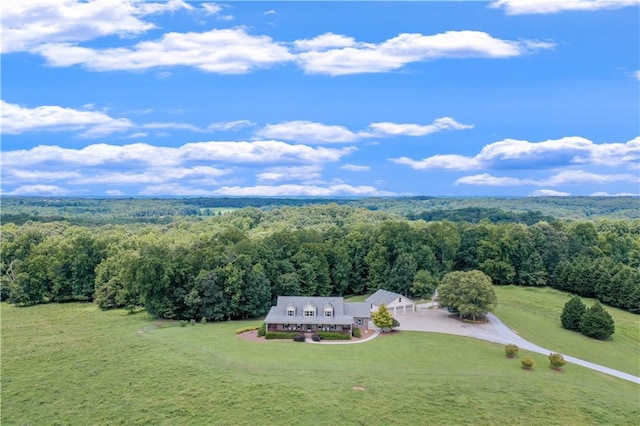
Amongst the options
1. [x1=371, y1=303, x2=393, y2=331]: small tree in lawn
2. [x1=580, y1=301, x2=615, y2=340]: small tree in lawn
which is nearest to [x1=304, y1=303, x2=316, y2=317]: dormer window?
[x1=371, y1=303, x2=393, y2=331]: small tree in lawn

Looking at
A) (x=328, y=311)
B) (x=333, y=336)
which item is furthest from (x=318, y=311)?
(x=333, y=336)

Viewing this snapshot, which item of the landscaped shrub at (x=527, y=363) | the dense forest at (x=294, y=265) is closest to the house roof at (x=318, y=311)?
the dense forest at (x=294, y=265)

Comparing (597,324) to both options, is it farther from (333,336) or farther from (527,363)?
(333,336)

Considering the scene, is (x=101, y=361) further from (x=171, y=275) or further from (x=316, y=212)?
(x=316, y=212)

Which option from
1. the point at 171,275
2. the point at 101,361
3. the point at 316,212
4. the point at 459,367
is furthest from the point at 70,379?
the point at 316,212

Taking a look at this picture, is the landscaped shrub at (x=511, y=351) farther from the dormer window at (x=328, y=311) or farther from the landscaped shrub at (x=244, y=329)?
the landscaped shrub at (x=244, y=329)

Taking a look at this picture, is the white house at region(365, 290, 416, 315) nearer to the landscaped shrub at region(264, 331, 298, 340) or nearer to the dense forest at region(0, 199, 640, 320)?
the dense forest at region(0, 199, 640, 320)
